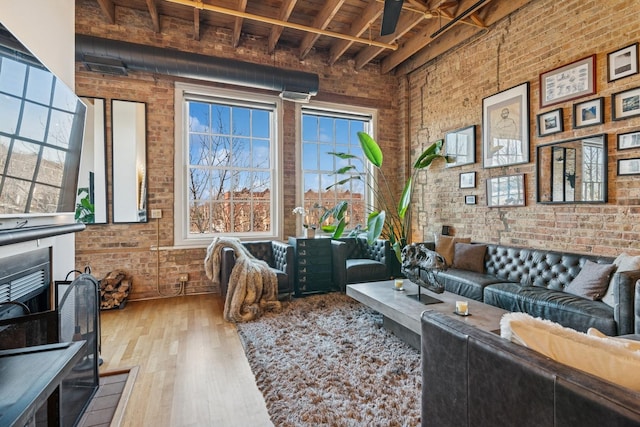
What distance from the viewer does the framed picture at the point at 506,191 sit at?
3883mm

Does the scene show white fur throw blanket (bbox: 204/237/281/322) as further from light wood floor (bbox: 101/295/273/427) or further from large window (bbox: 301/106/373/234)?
large window (bbox: 301/106/373/234)

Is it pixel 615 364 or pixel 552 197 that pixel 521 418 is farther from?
pixel 552 197

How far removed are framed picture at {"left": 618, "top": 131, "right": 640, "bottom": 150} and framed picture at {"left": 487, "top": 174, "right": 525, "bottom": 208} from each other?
98 cm

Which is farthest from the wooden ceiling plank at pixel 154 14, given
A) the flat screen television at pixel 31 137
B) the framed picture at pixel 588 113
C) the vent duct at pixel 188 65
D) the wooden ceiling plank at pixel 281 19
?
the framed picture at pixel 588 113

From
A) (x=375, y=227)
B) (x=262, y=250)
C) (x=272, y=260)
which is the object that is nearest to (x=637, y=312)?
(x=375, y=227)

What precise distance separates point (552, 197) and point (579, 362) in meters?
3.20

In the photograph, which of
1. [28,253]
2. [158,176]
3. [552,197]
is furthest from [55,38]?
[552,197]

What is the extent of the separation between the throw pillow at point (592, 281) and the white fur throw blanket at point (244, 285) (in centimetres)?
303

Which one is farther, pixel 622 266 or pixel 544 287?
pixel 544 287

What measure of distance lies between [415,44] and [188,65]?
3443 mm

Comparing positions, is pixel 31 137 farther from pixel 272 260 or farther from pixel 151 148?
pixel 272 260

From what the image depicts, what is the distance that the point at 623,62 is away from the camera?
2.93 metres

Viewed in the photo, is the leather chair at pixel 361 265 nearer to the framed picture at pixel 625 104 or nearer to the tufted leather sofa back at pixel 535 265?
the tufted leather sofa back at pixel 535 265

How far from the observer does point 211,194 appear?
4875mm
